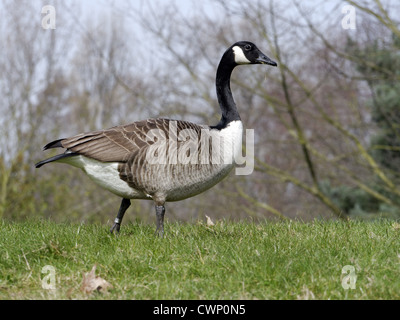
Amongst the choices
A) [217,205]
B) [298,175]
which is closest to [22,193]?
[217,205]

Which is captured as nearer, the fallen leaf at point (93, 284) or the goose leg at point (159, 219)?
the fallen leaf at point (93, 284)

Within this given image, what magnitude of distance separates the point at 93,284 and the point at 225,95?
10.8ft

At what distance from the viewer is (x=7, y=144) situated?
1295cm

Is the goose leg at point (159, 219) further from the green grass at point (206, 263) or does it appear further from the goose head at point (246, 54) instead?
the goose head at point (246, 54)

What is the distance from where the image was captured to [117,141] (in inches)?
226

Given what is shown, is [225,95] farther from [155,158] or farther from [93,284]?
Answer: [93,284]

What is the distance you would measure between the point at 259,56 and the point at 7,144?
8.83 metres

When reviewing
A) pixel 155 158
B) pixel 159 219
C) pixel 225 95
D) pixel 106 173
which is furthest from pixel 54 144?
pixel 225 95

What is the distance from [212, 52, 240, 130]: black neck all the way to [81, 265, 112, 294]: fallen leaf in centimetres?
273

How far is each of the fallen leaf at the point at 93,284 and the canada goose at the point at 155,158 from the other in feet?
5.01

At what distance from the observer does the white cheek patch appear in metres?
6.43

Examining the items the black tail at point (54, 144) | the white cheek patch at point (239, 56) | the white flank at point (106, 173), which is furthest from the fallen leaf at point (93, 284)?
the white cheek patch at point (239, 56)

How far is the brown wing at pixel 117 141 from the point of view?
5.61 meters

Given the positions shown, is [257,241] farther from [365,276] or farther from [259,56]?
[259,56]
